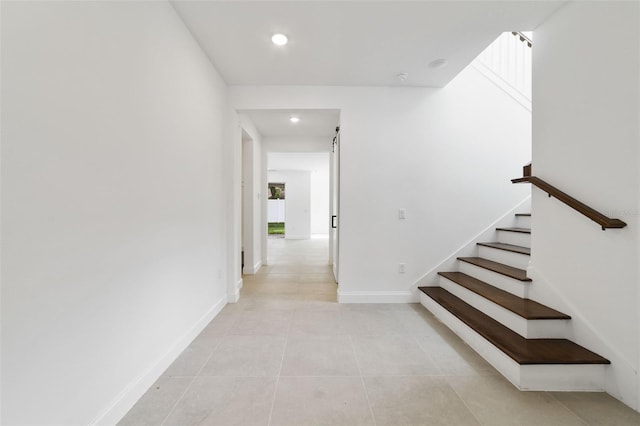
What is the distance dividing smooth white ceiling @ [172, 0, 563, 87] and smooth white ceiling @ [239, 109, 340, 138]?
936mm

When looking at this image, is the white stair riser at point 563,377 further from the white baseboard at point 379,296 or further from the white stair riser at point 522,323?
the white baseboard at point 379,296

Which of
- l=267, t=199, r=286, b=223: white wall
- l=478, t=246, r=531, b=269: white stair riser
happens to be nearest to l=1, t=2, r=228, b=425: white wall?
l=478, t=246, r=531, b=269: white stair riser

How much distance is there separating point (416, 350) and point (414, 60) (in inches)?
105

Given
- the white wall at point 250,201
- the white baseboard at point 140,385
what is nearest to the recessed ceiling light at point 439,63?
the white wall at point 250,201

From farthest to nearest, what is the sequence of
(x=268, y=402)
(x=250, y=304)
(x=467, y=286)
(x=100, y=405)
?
(x=250, y=304) → (x=467, y=286) → (x=268, y=402) → (x=100, y=405)

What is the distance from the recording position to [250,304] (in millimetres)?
3178

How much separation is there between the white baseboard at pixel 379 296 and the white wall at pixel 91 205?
1.77 metres

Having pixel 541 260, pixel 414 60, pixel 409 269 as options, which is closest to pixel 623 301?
pixel 541 260

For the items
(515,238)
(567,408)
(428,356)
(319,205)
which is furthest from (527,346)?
(319,205)

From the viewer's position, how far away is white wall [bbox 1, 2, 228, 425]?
0.98 meters

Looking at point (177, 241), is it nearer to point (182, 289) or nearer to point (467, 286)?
point (182, 289)

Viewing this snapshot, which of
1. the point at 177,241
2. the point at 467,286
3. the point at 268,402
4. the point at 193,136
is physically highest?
the point at 193,136

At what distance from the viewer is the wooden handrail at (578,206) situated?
1.62m

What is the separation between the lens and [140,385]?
5.35 ft
